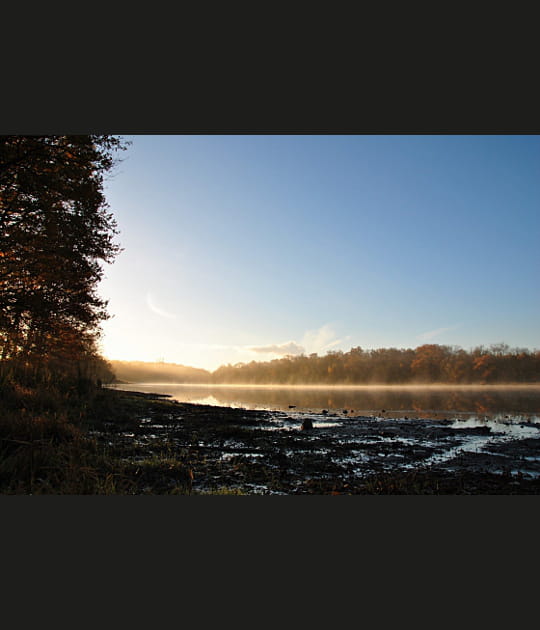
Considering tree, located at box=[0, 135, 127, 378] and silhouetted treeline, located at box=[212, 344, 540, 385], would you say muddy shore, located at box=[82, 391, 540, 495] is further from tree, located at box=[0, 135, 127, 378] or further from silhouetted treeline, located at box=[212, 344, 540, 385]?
silhouetted treeline, located at box=[212, 344, 540, 385]

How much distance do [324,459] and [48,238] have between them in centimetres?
1085

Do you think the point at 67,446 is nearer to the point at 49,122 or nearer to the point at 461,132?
the point at 49,122

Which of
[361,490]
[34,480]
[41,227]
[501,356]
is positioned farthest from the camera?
[501,356]

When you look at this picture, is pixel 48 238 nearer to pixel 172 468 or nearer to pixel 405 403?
pixel 172 468

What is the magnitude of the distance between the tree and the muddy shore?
4.27 meters

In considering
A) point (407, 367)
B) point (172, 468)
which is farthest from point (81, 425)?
point (407, 367)

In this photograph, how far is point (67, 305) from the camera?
13648mm

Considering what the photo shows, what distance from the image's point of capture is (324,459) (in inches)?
364

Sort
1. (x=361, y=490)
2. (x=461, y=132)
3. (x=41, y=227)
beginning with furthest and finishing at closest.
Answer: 1. (x=41, y=227)
2. (x=361, y=490)
3. (x=461, y=132)

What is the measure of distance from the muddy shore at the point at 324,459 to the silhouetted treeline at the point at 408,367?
74.1 meters

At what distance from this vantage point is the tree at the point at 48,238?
8.88 meters

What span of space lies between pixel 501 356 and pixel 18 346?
91575 millimetres

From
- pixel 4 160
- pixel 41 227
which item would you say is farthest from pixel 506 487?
pixel 41 227

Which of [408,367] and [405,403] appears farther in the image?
[408,367]
